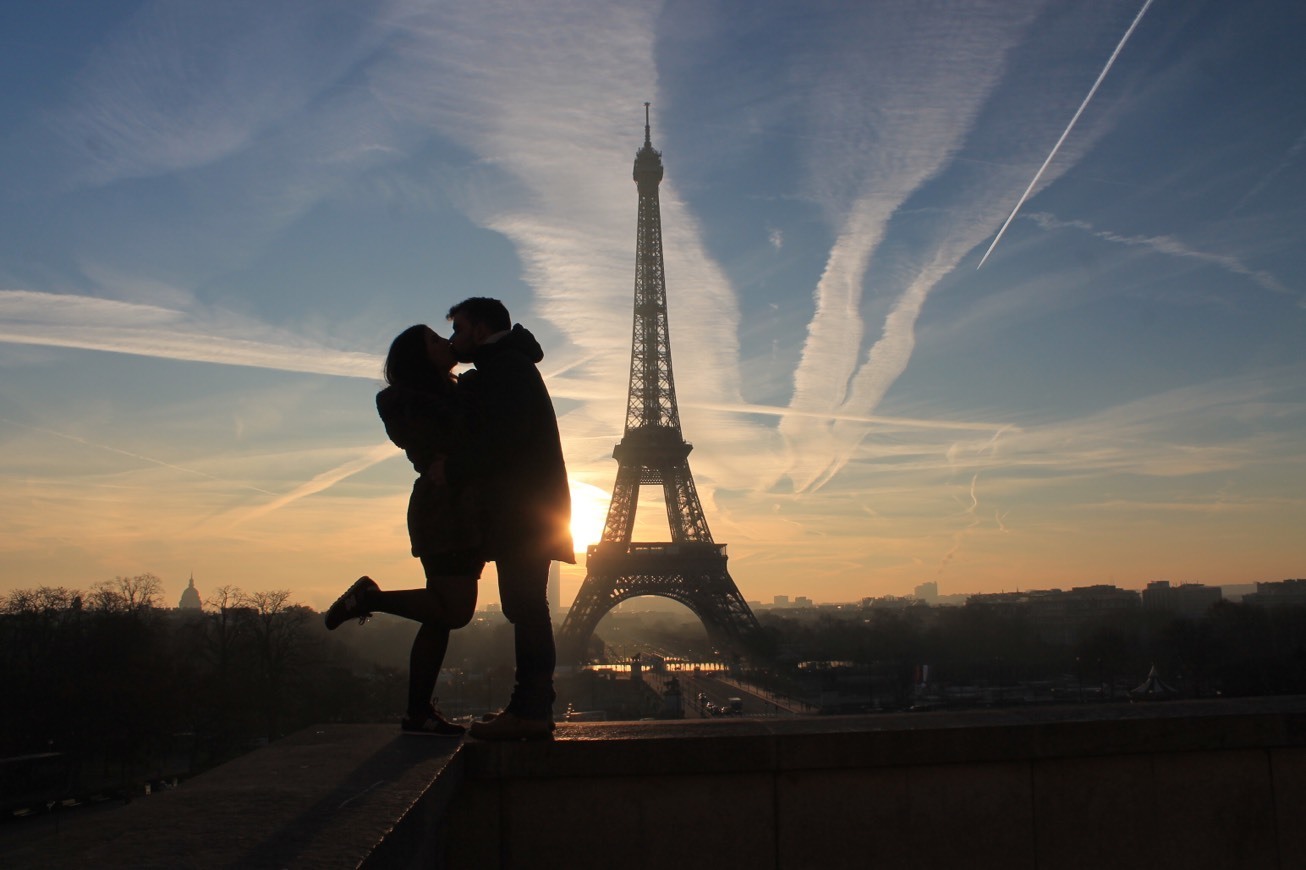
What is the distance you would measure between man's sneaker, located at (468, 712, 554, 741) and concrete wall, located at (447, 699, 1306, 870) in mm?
127

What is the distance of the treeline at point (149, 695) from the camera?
1016 inches

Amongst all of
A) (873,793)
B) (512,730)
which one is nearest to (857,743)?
(873,793)

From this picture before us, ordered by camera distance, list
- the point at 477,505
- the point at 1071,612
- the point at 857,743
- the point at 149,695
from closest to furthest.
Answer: the point at 857,743 → the point at 477,505 → the point at 149,695 → the point at 1071,612

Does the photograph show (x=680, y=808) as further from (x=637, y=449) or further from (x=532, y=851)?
(x=637, y=449)

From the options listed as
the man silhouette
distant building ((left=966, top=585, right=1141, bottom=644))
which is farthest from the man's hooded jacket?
distant building ((left=966, top=585, right=1141, bottom=644))

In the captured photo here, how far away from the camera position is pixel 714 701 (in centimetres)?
3978

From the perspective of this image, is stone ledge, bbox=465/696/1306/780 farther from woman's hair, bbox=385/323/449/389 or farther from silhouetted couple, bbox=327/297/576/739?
woman's hair, bbox=385/323/449/389

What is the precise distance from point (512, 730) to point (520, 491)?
0.87m

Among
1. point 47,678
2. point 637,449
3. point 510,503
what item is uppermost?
point 637,449

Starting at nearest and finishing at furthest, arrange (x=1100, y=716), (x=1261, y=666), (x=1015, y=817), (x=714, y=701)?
(x=1015, y=817) < (x=1100, y=716) < (x=1261, y=666) < (x=714, y=701)

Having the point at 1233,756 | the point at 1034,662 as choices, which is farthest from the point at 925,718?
the point at 1034,662

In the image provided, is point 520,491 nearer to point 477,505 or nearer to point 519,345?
point 477,505

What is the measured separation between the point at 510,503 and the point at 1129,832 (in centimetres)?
257

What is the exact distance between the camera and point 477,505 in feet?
12.8
